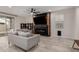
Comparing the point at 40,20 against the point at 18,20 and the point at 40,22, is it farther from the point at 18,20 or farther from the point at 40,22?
the point at 18,20

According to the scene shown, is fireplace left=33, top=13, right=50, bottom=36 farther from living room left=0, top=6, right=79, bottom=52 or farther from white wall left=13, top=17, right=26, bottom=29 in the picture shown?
white wall left=13, top=17, right=26, bottom=29

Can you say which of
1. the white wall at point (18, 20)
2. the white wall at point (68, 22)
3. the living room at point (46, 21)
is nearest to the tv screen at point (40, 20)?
the living room at point (46, 21)

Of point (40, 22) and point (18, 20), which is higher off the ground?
point (18, 20)

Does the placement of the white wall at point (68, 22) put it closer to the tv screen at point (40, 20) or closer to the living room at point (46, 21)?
the living room at point (46, 21)

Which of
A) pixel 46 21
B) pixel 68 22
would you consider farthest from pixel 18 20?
pixel 68 22

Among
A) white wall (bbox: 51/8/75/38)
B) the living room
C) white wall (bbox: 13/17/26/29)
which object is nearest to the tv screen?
the living room

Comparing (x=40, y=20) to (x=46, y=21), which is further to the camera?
(x=46, y=21)

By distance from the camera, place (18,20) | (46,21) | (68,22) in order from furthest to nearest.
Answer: (46,21) < (18,20) < (68,22)

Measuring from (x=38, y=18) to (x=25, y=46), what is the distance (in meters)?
3.16

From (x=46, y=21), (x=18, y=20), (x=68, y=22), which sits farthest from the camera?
(x=46, y=21)

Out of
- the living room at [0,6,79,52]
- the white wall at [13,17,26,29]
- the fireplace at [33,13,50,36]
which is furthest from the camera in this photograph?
the white wall at [13,17,26,29]

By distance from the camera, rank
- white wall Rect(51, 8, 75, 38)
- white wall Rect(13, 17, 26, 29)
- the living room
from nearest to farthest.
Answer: the living room → white wall Rect(51, 8, 75, 38) → white wall Rect(13, 17, 26, 29)
